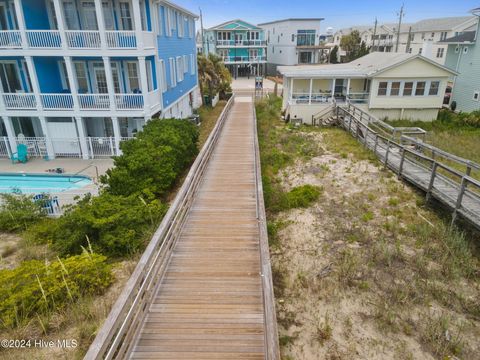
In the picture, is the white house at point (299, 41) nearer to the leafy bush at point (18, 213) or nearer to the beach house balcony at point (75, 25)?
the beach house balcony at point (75, 25)

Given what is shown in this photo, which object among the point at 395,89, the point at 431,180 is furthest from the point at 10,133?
the point at 395,89

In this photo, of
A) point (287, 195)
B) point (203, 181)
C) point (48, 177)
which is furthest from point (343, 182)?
point (48, 177)

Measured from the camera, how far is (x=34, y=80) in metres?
17.1

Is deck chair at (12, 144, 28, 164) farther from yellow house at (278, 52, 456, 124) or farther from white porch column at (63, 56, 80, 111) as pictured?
yellow house at (278, 52, 456, 124)

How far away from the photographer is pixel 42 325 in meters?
6.01

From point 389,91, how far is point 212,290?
23.7 m

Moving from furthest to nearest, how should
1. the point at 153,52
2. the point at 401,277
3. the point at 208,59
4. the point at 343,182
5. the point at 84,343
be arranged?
the point at 208,59, the point at 153,52, the point at 343,182, the point at 401,277, the point at 84,343

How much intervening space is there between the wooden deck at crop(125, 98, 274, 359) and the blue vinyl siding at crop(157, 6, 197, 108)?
12653 mm

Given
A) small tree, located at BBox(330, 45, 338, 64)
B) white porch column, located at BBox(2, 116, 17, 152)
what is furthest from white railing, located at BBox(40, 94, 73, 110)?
small tree, located at BBox(330, 45, 338, 64)

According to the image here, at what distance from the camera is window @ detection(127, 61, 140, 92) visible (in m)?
18.6

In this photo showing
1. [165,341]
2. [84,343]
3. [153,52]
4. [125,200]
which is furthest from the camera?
[153,52]

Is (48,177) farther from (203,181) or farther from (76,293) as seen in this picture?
(76,293)

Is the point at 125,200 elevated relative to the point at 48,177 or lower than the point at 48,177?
elevated

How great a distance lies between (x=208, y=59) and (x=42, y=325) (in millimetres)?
31264
